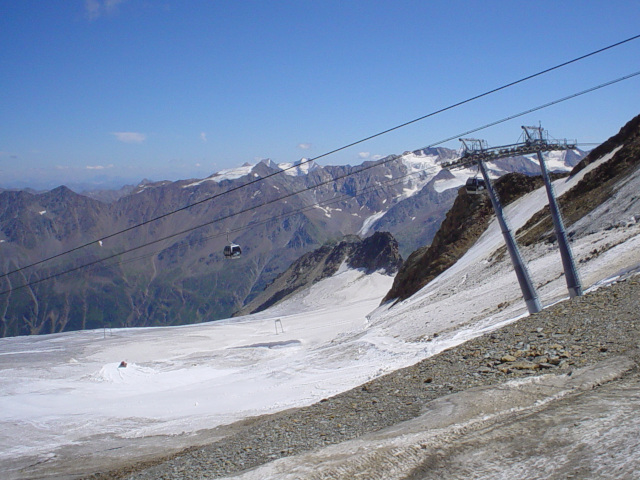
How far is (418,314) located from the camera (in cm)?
3375

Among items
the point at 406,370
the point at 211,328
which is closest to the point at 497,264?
the point at 406,370

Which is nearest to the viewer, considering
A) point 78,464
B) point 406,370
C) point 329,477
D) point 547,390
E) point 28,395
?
point 329,477

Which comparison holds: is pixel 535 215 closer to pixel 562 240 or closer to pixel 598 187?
pixel 598 187

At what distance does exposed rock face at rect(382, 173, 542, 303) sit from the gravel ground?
37716 mm

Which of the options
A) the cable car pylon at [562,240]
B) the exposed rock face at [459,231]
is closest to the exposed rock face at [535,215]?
the exposed rock face at [459,231]

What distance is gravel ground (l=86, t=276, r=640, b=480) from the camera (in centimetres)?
960

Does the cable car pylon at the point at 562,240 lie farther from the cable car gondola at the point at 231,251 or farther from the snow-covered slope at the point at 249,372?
the cable car gondola at the point at 231,251

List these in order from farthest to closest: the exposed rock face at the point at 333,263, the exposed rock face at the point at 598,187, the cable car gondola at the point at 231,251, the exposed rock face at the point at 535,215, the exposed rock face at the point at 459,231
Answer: the exposed rock face at the point at 333,263 < the exposed rock face at the point at 459,231 < the cable car gondola at the point at 231,251 < the exposed rock face at the point at 535,215 < the exposed rock face at the point at 598,187

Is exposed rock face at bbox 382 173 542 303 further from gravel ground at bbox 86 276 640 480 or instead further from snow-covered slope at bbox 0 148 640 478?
gravel ground at bbox 86 276 640 480

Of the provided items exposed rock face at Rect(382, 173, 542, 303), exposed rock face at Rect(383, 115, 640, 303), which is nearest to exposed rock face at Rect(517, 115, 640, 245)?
exposed rock face at Rect(383, 115, 640, 303)

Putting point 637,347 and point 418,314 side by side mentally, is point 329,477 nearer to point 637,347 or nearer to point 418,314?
point 637,347

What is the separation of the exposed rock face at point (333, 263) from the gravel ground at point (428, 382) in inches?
4625

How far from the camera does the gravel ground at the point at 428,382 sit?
960 cm

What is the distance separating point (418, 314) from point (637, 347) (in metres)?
23.5
